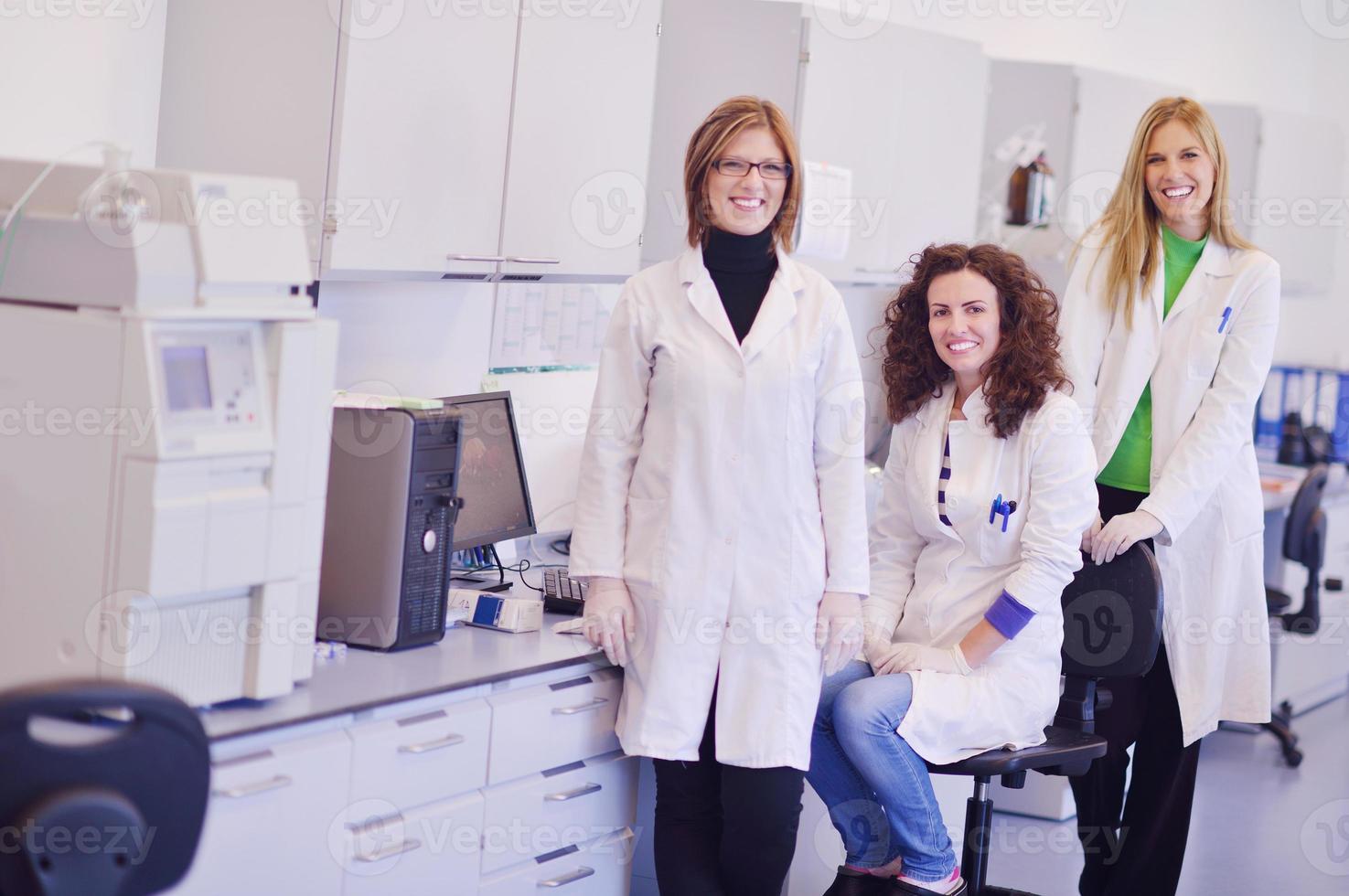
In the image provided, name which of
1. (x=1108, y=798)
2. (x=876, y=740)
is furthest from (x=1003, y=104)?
(x=876, y=740)

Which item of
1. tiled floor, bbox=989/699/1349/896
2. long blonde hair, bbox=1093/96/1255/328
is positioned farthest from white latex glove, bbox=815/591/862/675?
tiled floor, bbox=989/699/1349/896

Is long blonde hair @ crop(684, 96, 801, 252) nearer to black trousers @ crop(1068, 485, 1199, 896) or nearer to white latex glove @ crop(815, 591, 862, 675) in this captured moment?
white latex glove @ crop(815, 591, 862, 675)

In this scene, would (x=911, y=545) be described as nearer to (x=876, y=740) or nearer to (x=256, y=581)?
(x=876, y=740)

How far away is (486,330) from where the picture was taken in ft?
10.0

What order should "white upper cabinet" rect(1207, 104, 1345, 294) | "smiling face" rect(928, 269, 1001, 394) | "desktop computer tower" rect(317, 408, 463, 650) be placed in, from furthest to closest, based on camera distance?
1. "white upper cabinet" rect(1207, 104, 1345, 294)
2. "smiling face" rect(928, 269, 1001, 394)
3. "desktop computer tower" rect(317, 408, 463, 650)

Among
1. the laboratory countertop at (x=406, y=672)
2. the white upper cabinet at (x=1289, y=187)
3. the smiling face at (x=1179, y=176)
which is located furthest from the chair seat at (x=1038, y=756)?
the white upper cabinet at (x=1289, y=187)

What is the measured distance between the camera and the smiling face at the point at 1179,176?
2.72 m

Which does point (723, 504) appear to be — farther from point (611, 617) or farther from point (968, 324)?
point (968, 324)

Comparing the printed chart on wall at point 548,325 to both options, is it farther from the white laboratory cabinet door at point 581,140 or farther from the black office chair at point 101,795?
the black office chair at point 101,795

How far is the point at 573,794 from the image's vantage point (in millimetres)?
2334

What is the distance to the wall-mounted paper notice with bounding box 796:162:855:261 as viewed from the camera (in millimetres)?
3348

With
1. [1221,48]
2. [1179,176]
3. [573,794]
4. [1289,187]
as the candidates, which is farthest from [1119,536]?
[1221,48]

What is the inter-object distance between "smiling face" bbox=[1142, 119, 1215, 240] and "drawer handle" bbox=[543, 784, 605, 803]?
1.58 meters

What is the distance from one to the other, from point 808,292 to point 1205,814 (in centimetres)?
241
